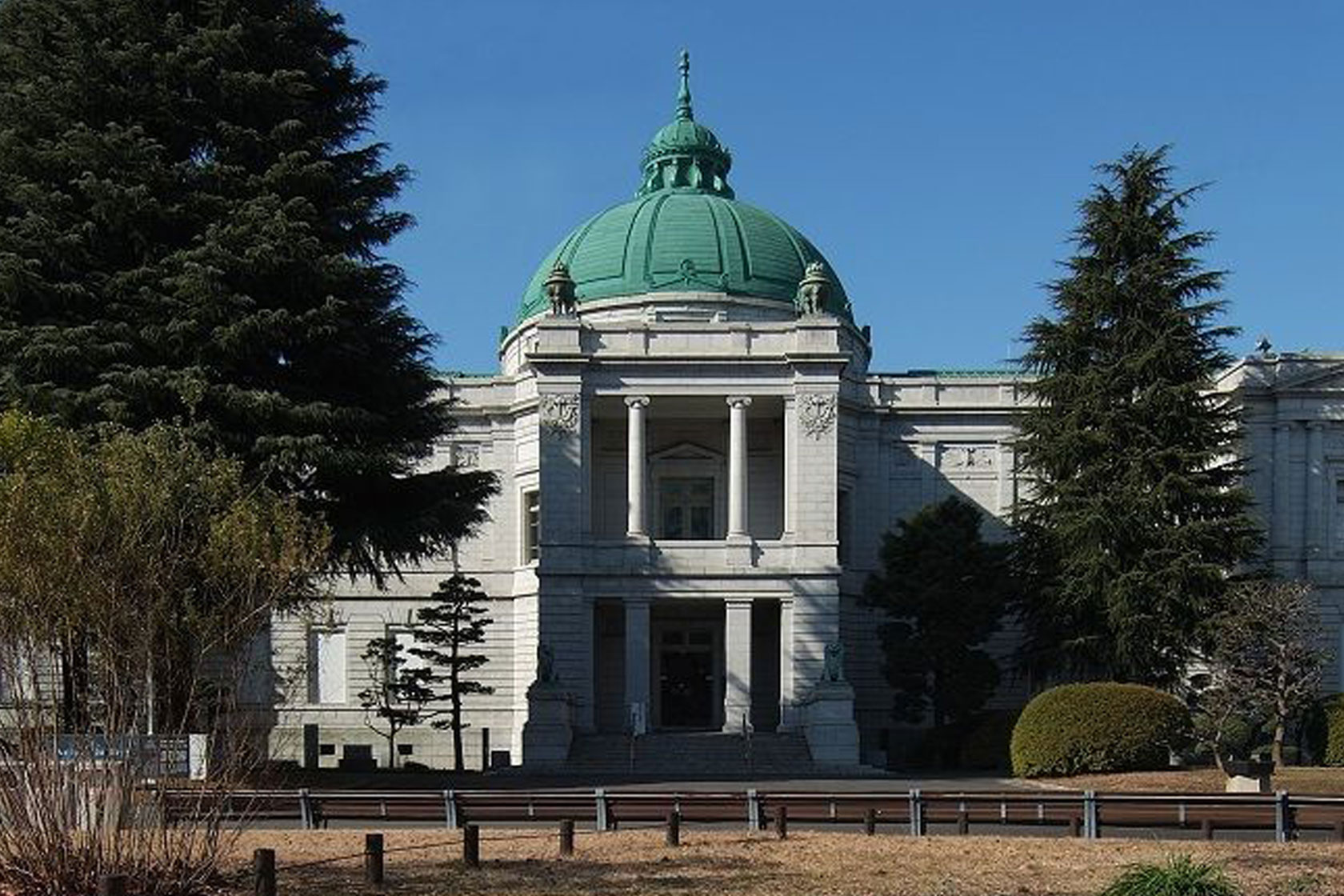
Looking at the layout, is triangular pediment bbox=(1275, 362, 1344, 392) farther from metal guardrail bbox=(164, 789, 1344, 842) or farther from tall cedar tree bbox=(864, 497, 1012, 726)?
metal guardrail bbox=(164, 789, 1344, 842)

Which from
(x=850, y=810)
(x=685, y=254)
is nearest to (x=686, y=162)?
(x=685, y=254)

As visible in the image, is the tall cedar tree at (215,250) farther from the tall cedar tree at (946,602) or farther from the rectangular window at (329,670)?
the rectangular window at (329,670)

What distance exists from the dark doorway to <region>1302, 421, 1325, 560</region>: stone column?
66.3 feet

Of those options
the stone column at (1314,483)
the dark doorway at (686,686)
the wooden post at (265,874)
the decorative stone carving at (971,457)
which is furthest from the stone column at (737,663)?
the wooden post at (265,874)

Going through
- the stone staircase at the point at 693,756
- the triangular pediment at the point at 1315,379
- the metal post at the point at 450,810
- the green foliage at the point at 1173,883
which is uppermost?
the triangular pediment at the point at 1315,379

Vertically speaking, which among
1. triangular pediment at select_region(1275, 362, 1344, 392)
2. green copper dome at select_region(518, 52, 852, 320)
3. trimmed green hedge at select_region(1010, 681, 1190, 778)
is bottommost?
trimmed green hedge at select_region(1010, 681, 1190, 778)

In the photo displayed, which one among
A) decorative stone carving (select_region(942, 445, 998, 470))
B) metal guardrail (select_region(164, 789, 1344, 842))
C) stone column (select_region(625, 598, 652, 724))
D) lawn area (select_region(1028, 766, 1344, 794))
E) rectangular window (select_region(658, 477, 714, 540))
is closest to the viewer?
metal guardrail (select_region(164, 789, 1344, 842))

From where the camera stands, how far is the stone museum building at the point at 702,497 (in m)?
47.3

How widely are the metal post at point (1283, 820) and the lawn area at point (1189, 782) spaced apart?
1093 centimetres

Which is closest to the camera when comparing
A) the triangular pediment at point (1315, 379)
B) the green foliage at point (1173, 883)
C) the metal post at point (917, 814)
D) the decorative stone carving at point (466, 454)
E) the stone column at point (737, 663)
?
the green foliage at point (1173, 883)

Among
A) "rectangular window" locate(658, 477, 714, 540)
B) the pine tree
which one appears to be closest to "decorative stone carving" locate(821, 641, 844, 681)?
"rectangular window" locate(658, 477, 714, 540)

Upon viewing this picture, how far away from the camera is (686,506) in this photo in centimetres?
5350

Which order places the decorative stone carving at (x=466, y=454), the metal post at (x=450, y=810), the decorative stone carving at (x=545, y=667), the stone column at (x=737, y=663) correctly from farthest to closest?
the decorative stone carving at (x=466, y=454)
the stone column at (x=737, y=663)
the decorative stone carving at (x=545, y=667)
the metal post at (x=450, y=810)

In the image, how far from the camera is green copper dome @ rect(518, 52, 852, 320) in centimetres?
5897
